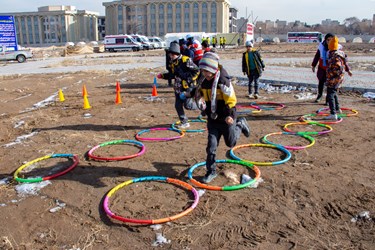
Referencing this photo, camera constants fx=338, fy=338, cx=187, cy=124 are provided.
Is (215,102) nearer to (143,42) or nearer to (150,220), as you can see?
(150,220)

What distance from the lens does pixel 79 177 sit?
5746mm

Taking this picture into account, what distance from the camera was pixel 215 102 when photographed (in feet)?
16.5

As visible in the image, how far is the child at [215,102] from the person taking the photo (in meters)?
4.96

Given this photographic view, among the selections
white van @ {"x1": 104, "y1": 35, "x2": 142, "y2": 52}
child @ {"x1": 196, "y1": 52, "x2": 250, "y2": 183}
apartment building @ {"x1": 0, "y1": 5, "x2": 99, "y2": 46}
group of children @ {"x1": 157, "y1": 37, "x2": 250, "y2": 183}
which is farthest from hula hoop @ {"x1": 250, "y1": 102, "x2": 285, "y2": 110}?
apartment building @ {"x1": 0, "y1": 5, "x2": 99, "y2": 46}

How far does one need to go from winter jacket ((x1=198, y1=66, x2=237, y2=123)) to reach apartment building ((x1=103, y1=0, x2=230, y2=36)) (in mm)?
117514

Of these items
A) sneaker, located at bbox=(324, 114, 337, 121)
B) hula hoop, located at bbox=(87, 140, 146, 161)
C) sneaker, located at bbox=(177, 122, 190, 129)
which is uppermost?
sneaker, located at bbox=(324, 114, 337, 121)

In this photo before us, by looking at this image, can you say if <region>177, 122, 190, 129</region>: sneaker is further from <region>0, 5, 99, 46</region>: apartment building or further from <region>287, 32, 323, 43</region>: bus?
<region>0, 5, 99, 46</region>: apartment building

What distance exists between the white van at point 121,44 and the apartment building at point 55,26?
7380 cm

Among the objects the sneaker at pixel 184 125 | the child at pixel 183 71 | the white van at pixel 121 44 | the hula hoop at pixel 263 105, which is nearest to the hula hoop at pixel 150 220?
the child at pixel 183 71

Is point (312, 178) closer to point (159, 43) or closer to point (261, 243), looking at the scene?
point (261, 243)

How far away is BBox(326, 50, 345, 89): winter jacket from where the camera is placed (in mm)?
8625

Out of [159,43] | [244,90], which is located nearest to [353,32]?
[159,43]

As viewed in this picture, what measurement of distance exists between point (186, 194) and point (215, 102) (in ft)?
4.72

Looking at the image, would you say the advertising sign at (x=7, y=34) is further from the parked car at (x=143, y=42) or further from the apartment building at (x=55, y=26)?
the apartment building at (x=55, y=26)
